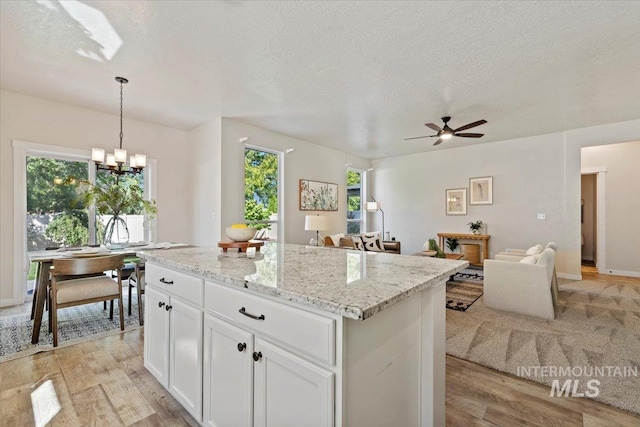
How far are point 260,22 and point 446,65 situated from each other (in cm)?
190

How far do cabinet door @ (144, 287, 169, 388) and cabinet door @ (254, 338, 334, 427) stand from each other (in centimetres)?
93

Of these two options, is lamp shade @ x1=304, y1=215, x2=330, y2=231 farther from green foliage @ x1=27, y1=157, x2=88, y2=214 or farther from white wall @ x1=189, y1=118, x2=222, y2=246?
green foliage @ x1=27, y1=157, x2=88, y2=214

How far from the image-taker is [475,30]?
2.39m

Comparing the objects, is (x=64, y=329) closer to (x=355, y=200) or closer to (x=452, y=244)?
(x=355, y=200)

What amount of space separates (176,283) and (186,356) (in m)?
0.41

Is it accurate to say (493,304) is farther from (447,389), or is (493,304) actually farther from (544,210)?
(544,210)

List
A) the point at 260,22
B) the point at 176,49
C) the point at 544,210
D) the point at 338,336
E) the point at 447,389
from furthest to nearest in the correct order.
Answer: the point at 544,210, the point at 176,49, the point at 260,22, the point at 447,389, the point at 338,336

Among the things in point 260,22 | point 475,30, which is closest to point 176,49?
point 260,22

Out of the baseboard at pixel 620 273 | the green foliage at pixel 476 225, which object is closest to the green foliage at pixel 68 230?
the green foliage at pixel 476 225

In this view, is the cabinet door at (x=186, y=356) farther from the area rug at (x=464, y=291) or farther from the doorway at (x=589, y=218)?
the doorway at (x=589, y=218)

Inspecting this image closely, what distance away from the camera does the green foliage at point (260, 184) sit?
5.18 metres

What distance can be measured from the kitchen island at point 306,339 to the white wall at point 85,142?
3.54m

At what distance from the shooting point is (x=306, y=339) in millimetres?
994

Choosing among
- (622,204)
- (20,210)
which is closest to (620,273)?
(622,204)
